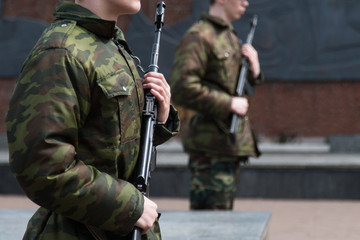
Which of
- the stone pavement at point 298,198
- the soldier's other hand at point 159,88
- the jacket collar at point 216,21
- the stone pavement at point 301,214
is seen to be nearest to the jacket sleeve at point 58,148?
the soldier's other hand at point 159,88

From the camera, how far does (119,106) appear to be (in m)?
1.69

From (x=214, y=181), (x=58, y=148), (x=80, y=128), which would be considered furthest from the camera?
(x=214, y=181)

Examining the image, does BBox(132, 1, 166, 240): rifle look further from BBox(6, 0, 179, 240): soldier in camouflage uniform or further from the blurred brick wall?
the blurred brick wall

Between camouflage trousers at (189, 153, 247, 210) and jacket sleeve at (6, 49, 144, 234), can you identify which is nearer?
jacket sleeve at (6, 49, 144, 234)

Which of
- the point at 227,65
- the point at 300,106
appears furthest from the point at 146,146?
the point at 300,106

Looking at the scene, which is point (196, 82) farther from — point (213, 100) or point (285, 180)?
point (285, 180)

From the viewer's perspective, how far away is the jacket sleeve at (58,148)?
5.07 feet

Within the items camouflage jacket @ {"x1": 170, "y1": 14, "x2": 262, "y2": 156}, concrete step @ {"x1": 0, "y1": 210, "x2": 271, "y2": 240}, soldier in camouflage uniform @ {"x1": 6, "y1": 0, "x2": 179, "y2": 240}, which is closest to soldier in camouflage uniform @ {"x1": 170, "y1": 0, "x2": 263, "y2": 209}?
camouflage jacket @ {"x1": 170, "y1": 14, "x2": 262, "y2": 156}

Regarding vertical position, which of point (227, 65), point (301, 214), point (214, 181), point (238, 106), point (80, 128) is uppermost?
point (80, 128)

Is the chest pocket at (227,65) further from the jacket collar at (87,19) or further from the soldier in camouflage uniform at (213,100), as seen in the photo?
the jacket collar at (87,19)

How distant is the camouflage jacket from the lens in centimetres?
406

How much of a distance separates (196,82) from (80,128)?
2.45 meters

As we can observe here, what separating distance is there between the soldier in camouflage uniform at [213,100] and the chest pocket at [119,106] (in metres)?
2.31

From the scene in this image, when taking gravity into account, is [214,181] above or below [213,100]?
below
